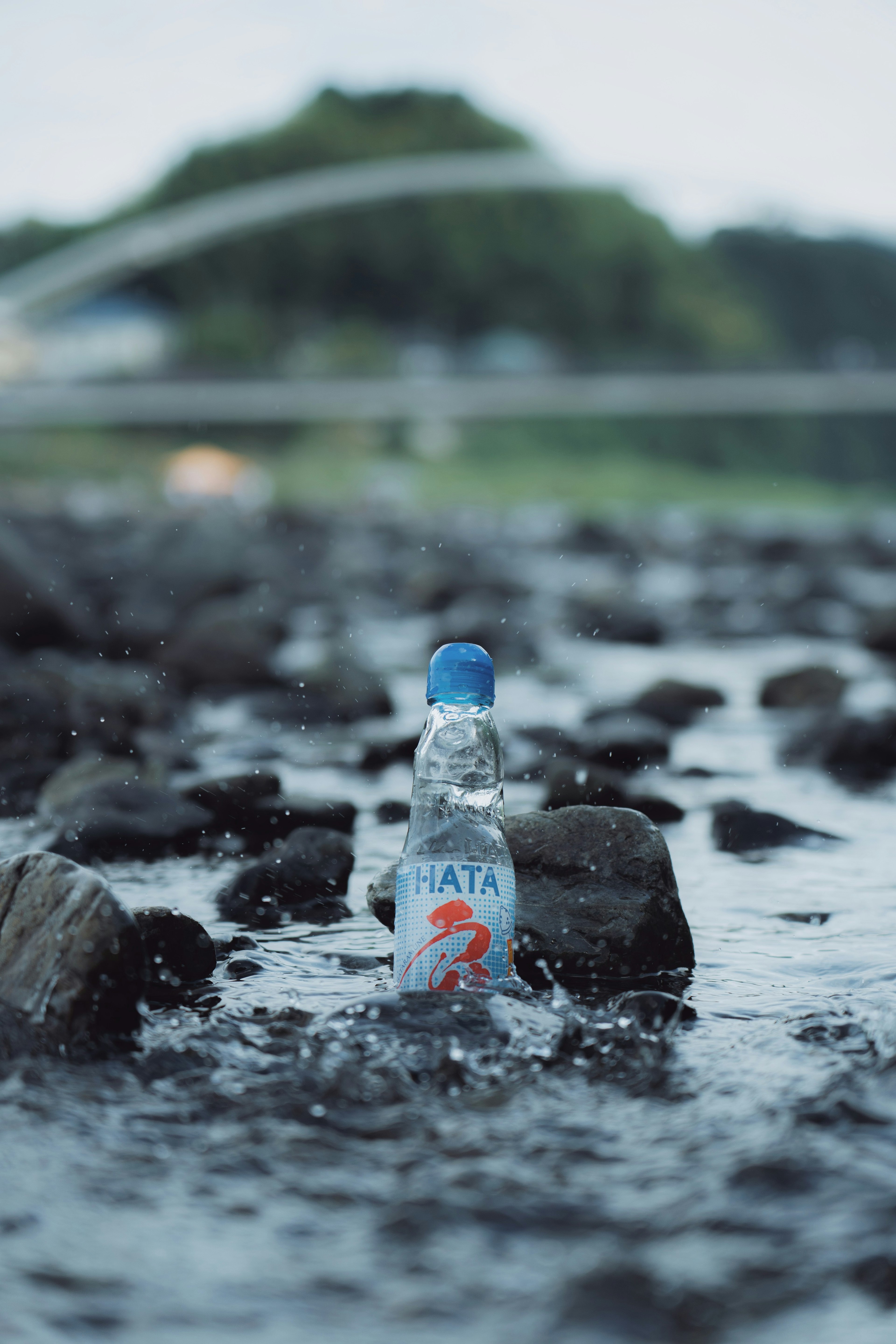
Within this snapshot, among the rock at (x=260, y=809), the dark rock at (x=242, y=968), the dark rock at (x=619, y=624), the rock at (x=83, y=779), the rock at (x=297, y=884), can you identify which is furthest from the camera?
the dark rock at (x=619, y=624)

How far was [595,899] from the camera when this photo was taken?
2.90m

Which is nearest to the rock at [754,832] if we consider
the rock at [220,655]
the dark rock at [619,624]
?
the rock at [220,655]

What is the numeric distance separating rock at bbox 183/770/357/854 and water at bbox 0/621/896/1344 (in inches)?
39.7

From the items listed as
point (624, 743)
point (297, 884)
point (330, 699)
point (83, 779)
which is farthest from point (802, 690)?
point (297, 884)

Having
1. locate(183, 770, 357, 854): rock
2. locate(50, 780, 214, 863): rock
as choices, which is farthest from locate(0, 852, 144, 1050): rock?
locate(183, 770, 357, 854): rock

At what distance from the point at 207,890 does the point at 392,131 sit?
434ft

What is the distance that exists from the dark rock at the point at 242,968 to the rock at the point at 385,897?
0.33m

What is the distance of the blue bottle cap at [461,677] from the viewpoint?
8.68 ft

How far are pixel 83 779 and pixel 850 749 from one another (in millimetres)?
2859

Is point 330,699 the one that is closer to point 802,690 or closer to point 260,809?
point 802,690

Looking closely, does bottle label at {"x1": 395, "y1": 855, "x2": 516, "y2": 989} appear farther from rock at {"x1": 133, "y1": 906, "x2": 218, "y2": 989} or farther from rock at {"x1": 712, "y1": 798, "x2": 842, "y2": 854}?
rock at {"x1": 712, "y1": 798, "x2": 842, "y2": 854}

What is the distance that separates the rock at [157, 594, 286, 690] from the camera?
7441 millimetres

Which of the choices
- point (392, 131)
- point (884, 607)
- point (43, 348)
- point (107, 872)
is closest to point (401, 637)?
point (884, 607)

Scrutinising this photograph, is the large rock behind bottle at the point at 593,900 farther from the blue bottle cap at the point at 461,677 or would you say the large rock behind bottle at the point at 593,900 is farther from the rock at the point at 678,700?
the rock at the point at 678,700
